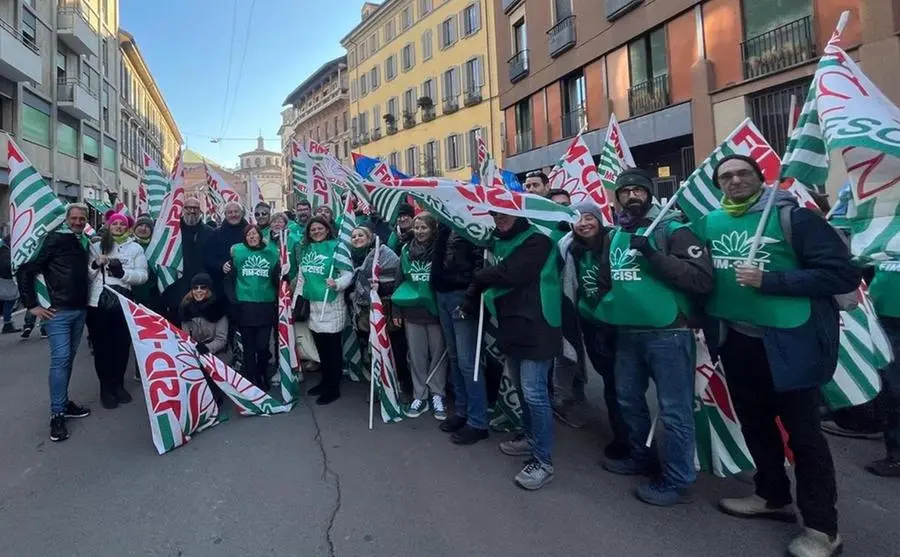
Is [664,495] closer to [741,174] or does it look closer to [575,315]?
[575,315]

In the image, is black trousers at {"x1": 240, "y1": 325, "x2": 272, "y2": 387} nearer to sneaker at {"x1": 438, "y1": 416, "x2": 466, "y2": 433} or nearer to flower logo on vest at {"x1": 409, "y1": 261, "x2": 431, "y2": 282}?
flower logo on vest at {"x1": 409, "y1": 261, "x2": 431, "y2": 282}

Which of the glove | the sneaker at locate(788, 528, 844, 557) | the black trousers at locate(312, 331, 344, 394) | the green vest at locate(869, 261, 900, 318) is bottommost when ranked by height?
the sneaker at locate(788, 528, 844, 557)

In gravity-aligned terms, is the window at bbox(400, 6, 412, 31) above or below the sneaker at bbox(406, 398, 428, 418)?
above

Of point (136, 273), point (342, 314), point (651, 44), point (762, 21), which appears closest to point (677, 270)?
point (342, 314)

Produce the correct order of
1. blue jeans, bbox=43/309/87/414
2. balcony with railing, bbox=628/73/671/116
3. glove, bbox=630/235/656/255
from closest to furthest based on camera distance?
glove, bbox=630/235/656/255
blue jeans, bbox=43/309/87/414
balcony with railing, bbox=628/73/671/116

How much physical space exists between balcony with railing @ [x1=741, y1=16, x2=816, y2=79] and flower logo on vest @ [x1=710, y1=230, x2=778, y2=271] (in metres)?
11.1

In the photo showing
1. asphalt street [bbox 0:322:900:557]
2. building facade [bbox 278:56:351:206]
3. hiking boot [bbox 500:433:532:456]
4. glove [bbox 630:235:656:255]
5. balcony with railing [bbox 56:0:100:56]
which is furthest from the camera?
building facade [bbox 278:56:351:206]

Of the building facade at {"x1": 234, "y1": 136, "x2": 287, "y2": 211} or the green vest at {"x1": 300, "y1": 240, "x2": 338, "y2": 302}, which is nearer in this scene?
the green vest at {"x1": 300, "y1": 240, "x2": 338, "y2": 302}

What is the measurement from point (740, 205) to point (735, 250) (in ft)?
0.78

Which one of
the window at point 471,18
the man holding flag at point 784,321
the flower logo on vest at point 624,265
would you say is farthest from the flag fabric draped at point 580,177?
the window at point 471,18

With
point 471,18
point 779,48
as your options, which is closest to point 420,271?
point 779,48

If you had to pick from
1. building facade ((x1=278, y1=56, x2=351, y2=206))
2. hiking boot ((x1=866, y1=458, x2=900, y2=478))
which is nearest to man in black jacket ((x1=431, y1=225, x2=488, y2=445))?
hiking boot ((x1=866, y1=458, x2=900, y2=478))

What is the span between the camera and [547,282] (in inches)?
139

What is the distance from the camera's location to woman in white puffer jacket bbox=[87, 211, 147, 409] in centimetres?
496
